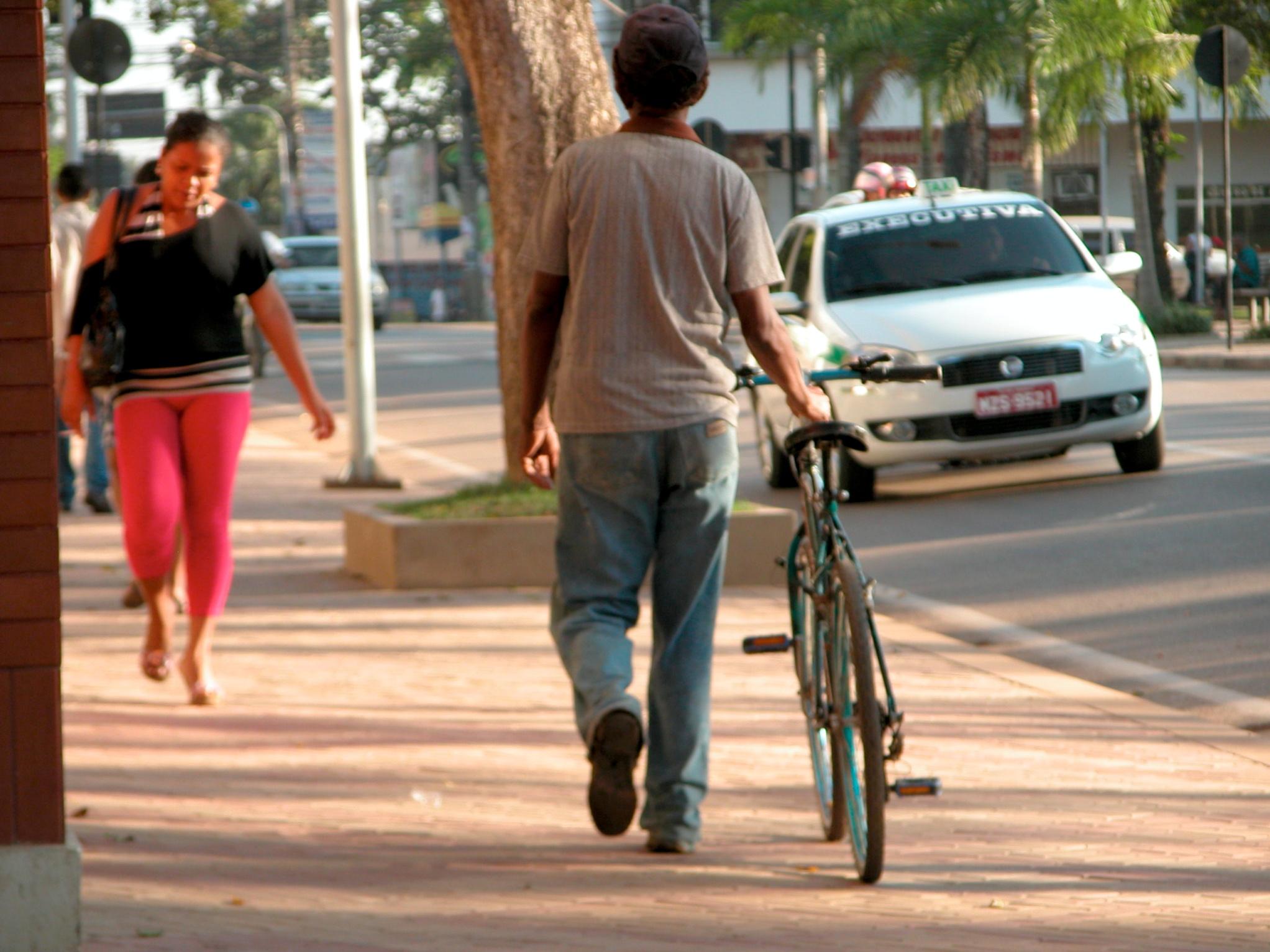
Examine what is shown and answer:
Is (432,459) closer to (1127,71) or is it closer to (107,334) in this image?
(107,334)

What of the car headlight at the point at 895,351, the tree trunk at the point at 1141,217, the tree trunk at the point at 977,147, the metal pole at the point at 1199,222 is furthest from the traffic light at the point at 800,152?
the car headlight at the point at 895,351

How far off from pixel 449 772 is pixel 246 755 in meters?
0.63

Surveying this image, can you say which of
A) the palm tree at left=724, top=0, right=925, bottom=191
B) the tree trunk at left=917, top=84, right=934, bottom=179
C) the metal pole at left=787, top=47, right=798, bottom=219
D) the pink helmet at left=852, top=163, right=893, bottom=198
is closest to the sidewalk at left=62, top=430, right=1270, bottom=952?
the pink helmet at left=852, top=163, right=893, bottom=198

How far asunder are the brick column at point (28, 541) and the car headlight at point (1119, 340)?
8.73 metres

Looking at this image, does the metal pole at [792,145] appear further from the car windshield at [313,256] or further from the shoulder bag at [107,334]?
the shoulder bag at [107,334]

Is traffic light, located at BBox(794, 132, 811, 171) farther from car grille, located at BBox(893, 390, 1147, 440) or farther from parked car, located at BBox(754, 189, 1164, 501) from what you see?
car grille, located at BBox(893, 390, 1147, 440)

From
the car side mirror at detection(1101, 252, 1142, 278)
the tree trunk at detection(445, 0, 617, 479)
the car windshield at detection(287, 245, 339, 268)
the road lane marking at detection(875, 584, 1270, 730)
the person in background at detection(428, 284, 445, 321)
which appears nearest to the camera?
the road lane marking at detection(875, 584, 1270, 730)

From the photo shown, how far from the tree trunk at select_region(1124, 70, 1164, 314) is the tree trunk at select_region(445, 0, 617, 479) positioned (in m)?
20.6

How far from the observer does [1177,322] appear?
2841cm

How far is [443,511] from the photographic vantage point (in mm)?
9367

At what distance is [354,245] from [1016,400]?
466 cm

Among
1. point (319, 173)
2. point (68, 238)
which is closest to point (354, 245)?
point (68, 238)

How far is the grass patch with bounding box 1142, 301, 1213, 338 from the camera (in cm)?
2842

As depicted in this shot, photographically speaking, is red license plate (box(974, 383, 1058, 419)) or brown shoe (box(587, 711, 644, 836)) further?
Result: red license plate (box(974, 383, 1058, 419))
